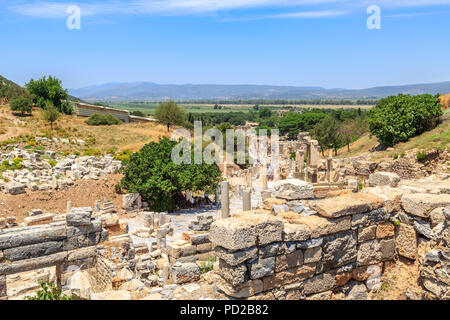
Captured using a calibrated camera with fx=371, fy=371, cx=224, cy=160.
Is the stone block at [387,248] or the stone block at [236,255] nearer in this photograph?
the stone block at [236,255]

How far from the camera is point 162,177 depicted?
22.2 meters

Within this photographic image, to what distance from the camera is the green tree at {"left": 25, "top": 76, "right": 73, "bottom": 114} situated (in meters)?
58.5

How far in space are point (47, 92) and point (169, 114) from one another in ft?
67.2

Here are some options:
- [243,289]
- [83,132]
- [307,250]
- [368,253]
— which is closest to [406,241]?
[368,253]

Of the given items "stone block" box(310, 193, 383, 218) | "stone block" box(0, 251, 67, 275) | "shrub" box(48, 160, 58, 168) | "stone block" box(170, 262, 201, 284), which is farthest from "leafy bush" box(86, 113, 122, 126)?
"stone block" box(310, 193, 383, 218)

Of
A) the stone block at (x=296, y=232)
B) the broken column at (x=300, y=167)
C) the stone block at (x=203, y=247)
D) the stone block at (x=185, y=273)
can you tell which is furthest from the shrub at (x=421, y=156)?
the stone block at (x=296, y=232)

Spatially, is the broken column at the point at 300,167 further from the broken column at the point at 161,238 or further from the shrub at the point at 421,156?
the broken column at the point at 161,238

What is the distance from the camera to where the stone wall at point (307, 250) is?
5.23 metres

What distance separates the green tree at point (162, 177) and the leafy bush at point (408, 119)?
17844 mm

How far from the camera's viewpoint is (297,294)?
228 inches

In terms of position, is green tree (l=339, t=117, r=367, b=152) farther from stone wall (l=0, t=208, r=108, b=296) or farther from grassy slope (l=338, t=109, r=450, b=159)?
stone wall (l=0, t=208, r=108, b=296)

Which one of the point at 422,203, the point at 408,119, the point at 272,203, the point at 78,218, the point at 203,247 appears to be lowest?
the point at 203,247

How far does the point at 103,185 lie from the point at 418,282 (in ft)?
70.1

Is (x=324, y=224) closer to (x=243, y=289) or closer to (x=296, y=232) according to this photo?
(x=296, y=232)
